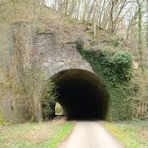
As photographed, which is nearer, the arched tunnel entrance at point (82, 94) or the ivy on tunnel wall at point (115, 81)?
the ivy on tunnel wall at point (115, 81)

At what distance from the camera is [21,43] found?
960 inches

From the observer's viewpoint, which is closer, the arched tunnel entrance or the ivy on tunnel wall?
the ivy on tunnel wall

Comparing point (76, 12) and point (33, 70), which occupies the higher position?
point (76, 12)

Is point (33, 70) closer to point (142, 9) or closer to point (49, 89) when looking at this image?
point (49, 89)

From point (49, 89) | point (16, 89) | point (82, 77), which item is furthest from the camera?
point (82, 77)

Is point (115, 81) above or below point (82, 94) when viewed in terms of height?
above

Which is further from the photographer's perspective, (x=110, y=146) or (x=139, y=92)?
(x=139, y=92)

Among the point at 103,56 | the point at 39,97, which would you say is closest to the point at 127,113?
→ the point at 103,56

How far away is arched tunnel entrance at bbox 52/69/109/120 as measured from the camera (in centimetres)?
2629

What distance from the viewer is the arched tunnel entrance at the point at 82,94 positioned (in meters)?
26.3

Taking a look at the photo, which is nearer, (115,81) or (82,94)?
(115,81)

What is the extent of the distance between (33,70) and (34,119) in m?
2.98

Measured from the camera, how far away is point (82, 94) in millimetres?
35031

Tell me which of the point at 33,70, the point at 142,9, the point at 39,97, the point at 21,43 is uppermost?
the point at 142,9
